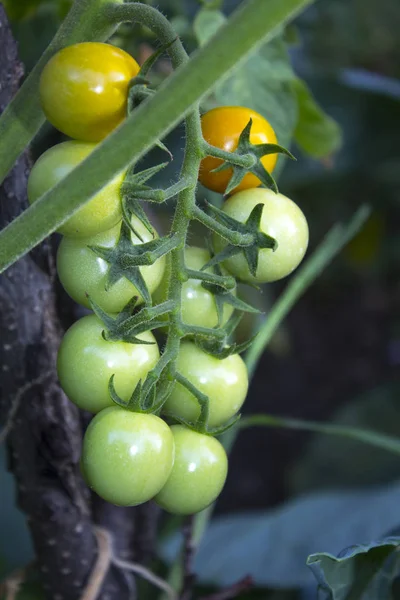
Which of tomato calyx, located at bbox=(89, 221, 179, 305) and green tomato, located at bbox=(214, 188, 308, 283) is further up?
tomato calyx, located at bbox=(89, 221, 179, 305)

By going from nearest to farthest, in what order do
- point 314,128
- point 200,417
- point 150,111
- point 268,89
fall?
point 150,111, point 200,417, point 268,89, point 314,128

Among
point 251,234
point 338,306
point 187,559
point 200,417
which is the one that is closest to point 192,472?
point 200,417

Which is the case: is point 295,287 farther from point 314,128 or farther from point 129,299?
point 129,299

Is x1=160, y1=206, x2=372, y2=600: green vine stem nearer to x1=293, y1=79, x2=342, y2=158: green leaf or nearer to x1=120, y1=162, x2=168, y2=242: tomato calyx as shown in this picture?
x1=293, y1=79, x2=342, y2=158: green leaf

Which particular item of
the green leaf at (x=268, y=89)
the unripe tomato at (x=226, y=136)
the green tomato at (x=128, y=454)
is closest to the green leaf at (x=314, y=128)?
the green leaf at (x=268, y=89)

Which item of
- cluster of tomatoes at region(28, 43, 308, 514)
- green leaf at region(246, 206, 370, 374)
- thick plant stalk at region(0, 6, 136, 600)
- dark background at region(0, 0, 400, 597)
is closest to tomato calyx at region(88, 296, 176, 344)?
cluster of tomatoes at region(28, 43, 308, 514)

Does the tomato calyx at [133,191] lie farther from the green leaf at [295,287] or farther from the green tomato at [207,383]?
the green leaf at [295,287]
